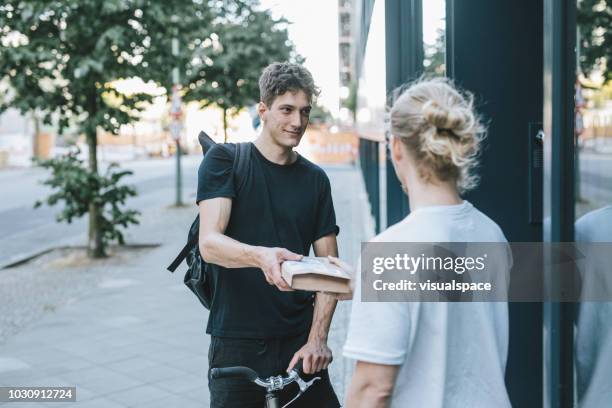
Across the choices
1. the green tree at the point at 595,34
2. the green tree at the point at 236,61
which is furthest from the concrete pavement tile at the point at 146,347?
the green tree at the point at 236,61

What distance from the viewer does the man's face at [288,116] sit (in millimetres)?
2734

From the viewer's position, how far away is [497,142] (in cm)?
391

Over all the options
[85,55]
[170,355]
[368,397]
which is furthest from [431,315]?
[85,55]

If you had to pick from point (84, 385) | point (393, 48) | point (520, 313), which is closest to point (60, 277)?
point (84, 385)

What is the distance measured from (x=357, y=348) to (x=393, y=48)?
164 inches

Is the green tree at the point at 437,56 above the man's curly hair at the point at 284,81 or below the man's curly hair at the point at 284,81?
above

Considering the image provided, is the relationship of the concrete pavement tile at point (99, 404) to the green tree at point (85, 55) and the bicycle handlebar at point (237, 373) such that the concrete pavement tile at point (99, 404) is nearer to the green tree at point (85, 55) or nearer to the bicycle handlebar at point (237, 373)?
the bicycle handlebar at point (237, 373)

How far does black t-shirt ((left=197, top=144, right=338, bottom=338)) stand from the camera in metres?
2.74

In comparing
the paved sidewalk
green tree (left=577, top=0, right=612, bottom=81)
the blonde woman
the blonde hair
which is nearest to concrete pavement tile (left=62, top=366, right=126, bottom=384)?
the paved sidewalk

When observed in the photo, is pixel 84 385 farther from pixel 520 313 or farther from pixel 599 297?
pixel 599 297

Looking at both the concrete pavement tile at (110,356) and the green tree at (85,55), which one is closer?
the concrete pavement tile at (110,356)

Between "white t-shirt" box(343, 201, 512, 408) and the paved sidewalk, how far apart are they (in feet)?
13.1

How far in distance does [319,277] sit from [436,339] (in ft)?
1.09

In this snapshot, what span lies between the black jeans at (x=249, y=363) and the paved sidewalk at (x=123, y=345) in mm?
2845
